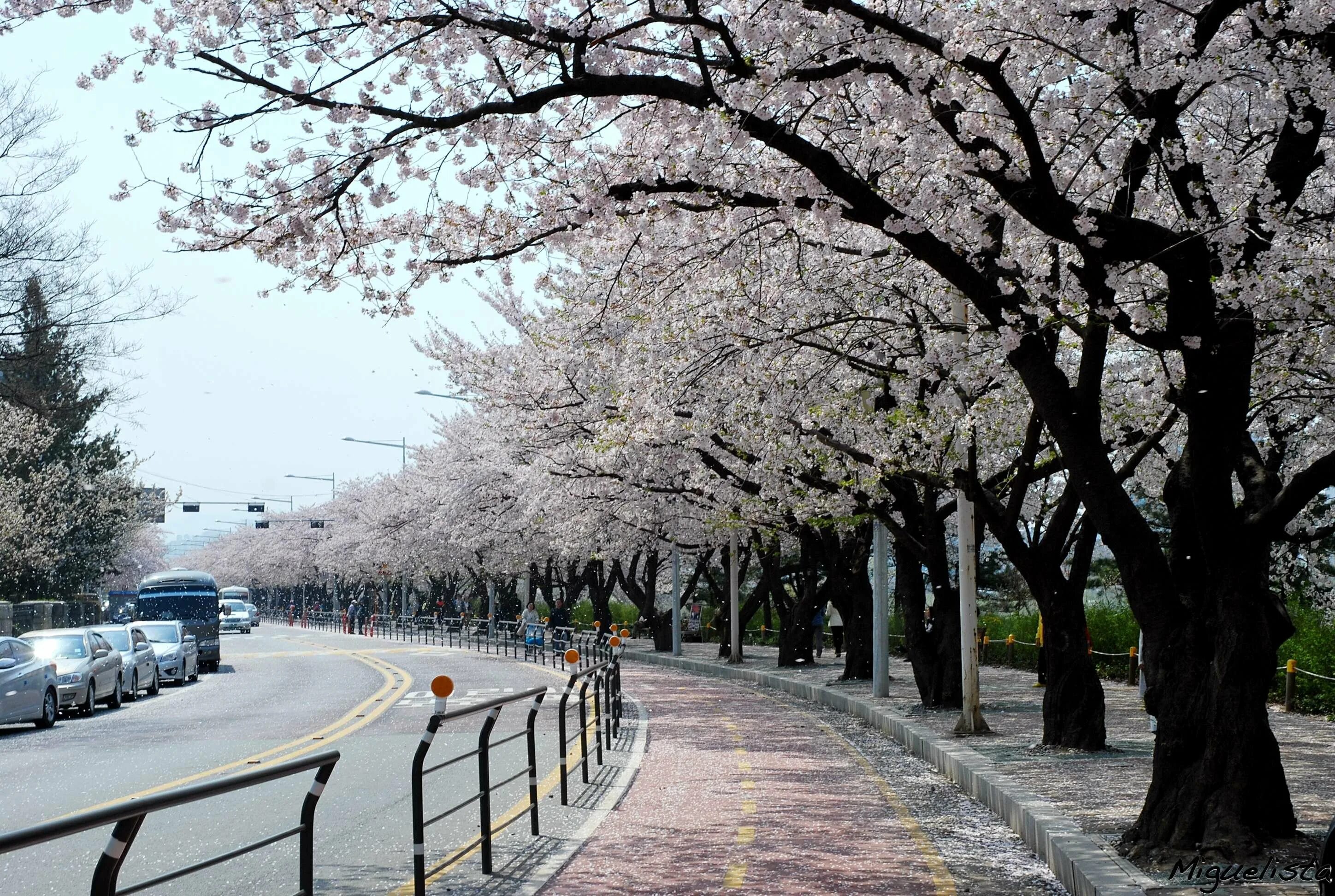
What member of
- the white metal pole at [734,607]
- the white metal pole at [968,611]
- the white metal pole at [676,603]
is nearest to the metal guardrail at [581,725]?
the white metal pole at [968,611]

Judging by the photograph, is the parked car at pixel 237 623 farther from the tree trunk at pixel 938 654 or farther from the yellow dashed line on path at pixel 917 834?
the yellow dashed line on path at pixel 917 834

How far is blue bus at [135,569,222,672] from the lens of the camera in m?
46.0

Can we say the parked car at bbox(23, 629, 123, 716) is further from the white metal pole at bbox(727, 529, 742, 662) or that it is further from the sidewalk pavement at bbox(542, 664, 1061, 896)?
the white metal pole at bbox(727, 529, 742, 662)

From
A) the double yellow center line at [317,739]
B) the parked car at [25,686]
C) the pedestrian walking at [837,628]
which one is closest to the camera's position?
the double yellow center line at [317,739]

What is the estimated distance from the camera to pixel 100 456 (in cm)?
7362

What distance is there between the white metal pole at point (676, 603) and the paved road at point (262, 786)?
9939mm

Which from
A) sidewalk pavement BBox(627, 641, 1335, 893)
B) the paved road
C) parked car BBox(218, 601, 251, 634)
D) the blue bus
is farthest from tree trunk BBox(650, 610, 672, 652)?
parked car BBox(218, 601, 251, 634)

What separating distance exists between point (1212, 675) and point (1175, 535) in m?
1.22

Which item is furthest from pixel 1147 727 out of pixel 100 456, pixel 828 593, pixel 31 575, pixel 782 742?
pixel 100 456

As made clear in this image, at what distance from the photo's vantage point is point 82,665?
24000 millimetres

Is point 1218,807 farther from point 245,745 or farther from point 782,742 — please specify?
point 245,745

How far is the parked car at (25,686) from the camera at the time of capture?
20391 mm

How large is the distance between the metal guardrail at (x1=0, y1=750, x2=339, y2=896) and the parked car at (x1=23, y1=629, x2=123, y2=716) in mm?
18691

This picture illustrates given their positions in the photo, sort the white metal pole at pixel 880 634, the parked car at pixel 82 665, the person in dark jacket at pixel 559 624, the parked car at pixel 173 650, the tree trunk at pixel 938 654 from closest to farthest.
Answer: the tree trunk at pixel 938 654, the parked car at pixel 82 665, the white metal pole at pixel 880 634, the parked car at pixel 173 650, the person in dark jacket at pixel 559 624
